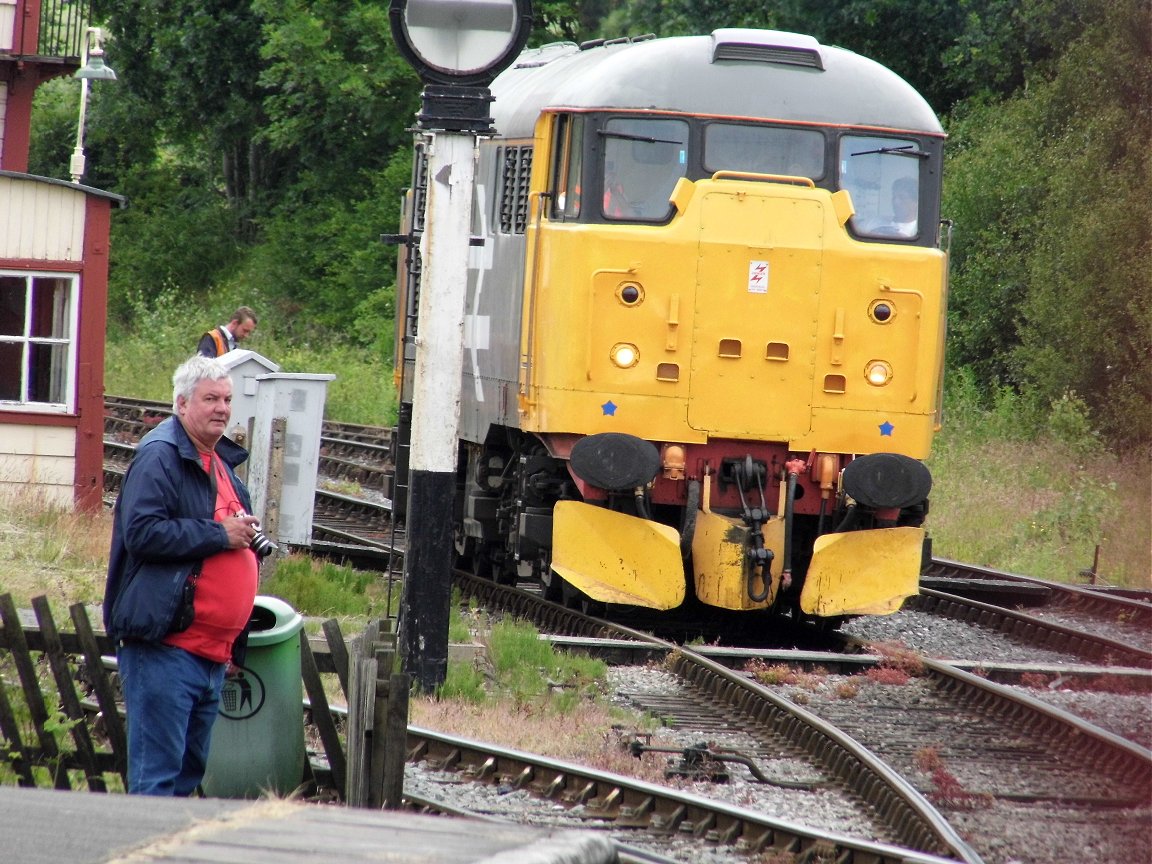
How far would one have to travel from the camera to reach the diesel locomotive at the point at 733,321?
10.2m

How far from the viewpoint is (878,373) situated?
10.4 metres

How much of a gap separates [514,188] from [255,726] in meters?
5.98

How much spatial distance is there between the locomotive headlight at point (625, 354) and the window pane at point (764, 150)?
124 centimetres

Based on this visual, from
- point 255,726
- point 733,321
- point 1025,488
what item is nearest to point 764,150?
point 733,321

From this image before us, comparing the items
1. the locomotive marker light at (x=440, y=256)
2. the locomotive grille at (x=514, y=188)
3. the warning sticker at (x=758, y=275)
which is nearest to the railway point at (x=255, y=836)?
the locomotive marker light at (x=440, y=256)

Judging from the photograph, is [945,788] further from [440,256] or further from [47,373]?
[47,373]

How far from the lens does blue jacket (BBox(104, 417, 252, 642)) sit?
523cm

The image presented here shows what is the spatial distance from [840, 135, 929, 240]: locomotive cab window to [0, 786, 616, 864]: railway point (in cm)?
854

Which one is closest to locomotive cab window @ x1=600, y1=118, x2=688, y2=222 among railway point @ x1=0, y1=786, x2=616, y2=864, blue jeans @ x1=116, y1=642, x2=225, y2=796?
blue jeans @ x1=116, y1=642, x2=225, y2=796

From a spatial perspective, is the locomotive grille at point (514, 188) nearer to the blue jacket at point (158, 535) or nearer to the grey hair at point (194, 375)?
the grey hair at point (194, 375)

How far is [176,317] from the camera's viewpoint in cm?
3562

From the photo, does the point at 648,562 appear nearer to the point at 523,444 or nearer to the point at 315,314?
the point at 523,444

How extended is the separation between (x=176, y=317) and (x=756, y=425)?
89.1 feet

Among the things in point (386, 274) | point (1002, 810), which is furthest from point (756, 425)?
point (386, 274)
